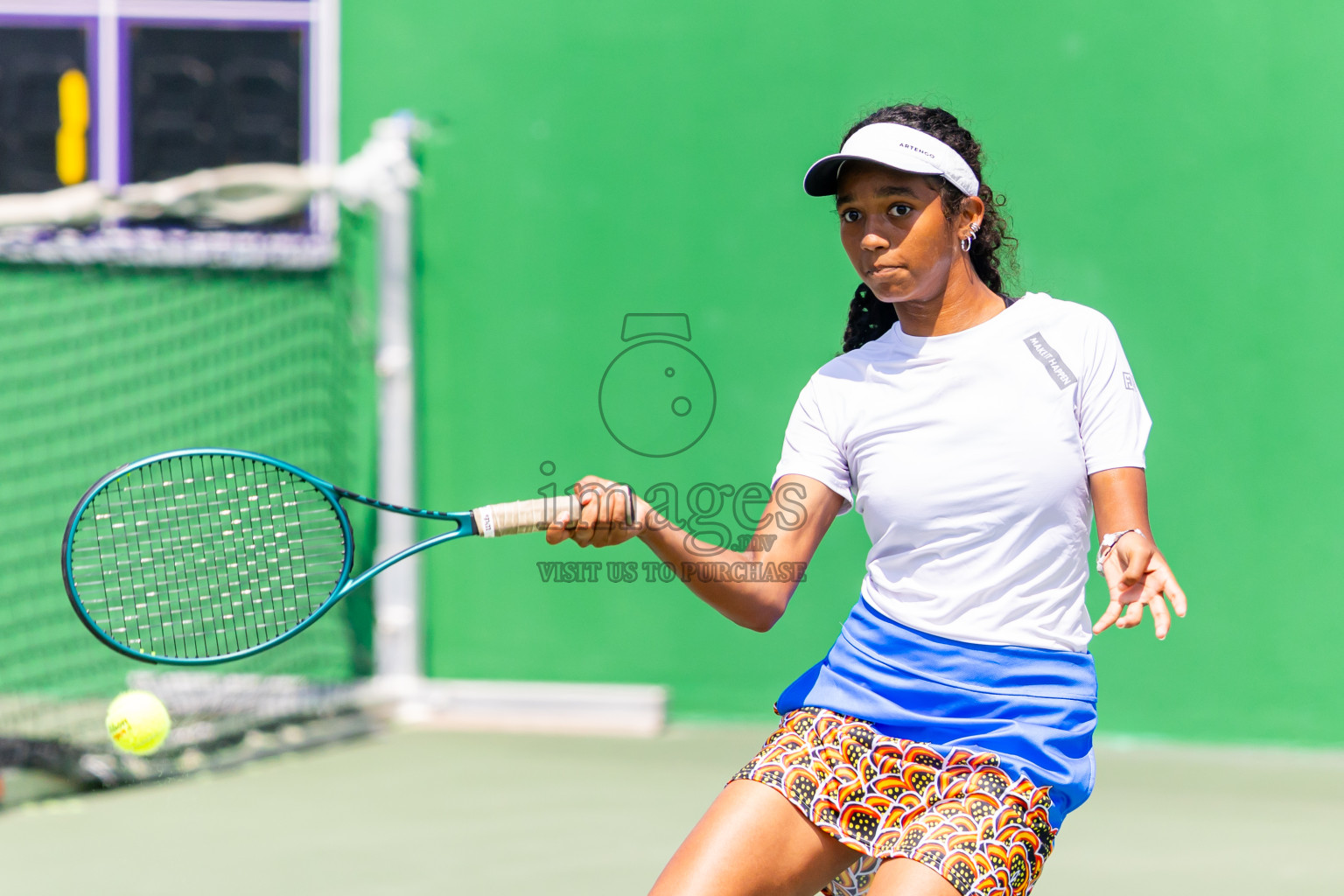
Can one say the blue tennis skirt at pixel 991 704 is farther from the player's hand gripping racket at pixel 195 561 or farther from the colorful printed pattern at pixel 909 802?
the player's hand gripping racket at pixel 195 561

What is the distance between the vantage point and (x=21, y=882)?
3.71 m

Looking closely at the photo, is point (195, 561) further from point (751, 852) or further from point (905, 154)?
point (905, 154)

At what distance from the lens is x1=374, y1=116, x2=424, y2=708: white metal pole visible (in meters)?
5.32

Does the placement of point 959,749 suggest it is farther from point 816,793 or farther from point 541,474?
point 541,474

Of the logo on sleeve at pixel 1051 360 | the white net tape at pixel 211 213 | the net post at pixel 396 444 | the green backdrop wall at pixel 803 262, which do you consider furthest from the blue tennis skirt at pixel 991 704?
the white net tape at pixel 211 213

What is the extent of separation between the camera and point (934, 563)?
2104 mm

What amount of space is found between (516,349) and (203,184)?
1.28 metres

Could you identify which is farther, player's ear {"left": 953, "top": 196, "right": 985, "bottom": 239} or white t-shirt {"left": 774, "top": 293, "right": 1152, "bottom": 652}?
player's ear {"left": 953, "top": 196, "right": 985, "bottom": 239}

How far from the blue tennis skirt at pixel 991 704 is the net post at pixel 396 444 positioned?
11.4 ft

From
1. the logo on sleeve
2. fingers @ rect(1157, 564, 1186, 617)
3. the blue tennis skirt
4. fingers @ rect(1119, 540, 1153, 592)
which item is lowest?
the blue tennis skirt

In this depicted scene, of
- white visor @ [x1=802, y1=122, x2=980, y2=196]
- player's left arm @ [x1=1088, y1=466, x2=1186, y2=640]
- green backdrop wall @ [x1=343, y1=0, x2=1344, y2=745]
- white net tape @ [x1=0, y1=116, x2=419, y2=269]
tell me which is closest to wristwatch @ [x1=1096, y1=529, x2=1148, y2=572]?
player's left arm @ [x1=1088, y1=466, x2=1186, y2=640]

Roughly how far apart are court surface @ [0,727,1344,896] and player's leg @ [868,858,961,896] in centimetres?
184

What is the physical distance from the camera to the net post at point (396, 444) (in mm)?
5324

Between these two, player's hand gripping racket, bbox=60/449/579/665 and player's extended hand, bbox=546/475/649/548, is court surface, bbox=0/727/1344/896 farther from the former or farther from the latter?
player's extended hand, bbox=546/475/649/548
